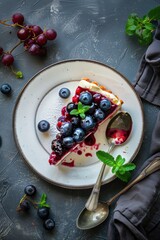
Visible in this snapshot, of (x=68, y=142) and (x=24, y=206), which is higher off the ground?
(x=68, y=142)

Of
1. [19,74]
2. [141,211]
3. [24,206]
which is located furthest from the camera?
[19,74]

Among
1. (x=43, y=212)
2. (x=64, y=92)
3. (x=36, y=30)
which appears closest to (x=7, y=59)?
(x=36, y=30)

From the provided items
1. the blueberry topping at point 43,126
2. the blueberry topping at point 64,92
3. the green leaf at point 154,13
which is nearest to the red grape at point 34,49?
the blueberry topping at point 64,92

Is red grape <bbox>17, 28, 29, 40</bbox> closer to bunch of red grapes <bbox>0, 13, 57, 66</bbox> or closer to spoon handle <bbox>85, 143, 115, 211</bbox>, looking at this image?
bunch of red grapes <bbox>0, 13, 57, 66</bbox>

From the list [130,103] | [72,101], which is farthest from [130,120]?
[72,101]

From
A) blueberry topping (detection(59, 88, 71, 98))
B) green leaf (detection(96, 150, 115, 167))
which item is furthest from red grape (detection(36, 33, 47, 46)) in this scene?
green leaf (detection(96, 150, 115, 167))

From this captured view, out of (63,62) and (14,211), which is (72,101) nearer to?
(63,62)

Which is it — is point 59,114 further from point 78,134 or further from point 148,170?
point 148,170
